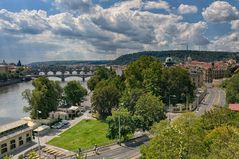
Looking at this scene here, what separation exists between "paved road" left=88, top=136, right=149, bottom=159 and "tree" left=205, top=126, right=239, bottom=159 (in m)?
13.1

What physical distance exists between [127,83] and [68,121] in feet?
66.9

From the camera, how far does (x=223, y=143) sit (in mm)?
29094

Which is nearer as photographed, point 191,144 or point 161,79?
point 191,144

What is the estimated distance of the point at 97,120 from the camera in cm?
6819

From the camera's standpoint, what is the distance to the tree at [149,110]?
5509 cm

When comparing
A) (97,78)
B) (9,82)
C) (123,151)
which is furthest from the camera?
(9,82)

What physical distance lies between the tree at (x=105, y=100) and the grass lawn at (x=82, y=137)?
6258 millimetres

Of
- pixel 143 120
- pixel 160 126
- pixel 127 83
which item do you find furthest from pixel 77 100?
pixel 160 126

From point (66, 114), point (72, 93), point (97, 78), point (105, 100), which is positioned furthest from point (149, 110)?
point (97, 78)

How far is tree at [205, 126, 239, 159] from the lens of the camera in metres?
24.0

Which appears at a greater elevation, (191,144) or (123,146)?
(191,144)

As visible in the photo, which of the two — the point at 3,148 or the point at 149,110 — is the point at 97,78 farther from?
Answer: the point at 3,148

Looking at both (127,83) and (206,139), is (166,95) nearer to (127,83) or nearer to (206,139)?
(127,83)

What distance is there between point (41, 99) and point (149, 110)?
24169mm
